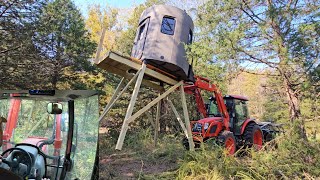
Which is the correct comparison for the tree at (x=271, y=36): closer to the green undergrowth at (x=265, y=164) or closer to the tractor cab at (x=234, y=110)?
the green undergrowth at (x=265, y=164)

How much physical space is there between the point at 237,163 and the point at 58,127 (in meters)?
4.27

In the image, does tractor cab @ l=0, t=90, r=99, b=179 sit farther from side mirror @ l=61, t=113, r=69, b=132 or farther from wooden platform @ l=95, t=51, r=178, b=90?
wooden platform @ l=95, t=51, r=178, b=90

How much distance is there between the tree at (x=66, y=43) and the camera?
13.4 meters

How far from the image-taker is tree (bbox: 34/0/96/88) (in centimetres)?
1338

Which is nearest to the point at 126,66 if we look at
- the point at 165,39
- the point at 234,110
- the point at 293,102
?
the point at 165,39

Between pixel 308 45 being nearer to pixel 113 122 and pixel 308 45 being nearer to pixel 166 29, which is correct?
pixel 166 29

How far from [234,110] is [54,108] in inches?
325

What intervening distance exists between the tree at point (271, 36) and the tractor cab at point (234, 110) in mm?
3409

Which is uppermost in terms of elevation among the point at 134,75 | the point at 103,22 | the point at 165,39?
the point at 103,22

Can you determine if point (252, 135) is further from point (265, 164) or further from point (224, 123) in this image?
point (265, 164)

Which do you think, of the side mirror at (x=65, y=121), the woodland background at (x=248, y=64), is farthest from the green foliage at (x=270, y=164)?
the side mirror at (x=65, y=121)

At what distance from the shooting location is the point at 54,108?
9.89 ft

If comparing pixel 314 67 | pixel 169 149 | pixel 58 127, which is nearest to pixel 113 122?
pixel 169 149

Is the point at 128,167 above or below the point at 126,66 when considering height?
below
